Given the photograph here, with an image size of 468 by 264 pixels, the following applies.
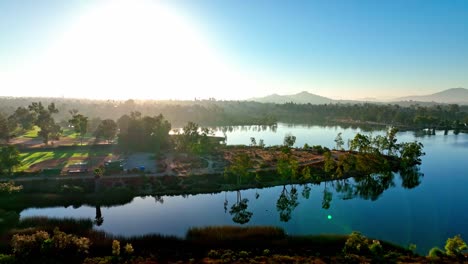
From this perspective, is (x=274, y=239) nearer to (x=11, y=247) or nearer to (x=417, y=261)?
(x=417, y=261)

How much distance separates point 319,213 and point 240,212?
13.8 metres

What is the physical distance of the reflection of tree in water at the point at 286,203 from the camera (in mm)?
51125

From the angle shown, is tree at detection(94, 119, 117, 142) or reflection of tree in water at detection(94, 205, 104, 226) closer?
reflection of tree in water at detection(94, 205, 104, 226)

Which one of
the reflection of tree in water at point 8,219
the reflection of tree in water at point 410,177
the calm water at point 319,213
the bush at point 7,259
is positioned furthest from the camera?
the reflection of tree in water at point 410,177

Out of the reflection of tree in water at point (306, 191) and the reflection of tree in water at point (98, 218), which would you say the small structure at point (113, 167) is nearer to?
the reflection of tree in water at point (98, 218)

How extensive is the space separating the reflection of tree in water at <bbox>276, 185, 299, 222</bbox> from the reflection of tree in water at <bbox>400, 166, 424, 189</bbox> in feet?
94.3

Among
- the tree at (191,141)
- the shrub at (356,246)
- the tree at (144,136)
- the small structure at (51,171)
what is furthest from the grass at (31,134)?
the shrub at (356,246)

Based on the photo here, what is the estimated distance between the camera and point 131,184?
2410 inches

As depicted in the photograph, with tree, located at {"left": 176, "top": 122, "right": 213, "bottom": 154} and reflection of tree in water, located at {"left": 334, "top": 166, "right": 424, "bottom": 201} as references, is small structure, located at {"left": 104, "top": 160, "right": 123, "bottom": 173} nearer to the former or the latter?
tree, located at {"left": 176, "top": 122, "right": 213, "bottom": 154}

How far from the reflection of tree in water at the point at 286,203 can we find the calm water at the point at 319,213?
53cm

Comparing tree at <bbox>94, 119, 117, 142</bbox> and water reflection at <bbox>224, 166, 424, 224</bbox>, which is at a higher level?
tree at <bbox>94, 119, 117, 142</bbox>

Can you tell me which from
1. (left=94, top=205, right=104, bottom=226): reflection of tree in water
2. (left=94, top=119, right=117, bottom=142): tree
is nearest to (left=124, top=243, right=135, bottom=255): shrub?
(left=94, top=205, right=104, bottom=226): reflection of tree in water

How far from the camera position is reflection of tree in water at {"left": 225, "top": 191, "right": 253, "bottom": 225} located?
48.4m

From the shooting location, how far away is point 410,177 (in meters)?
77.2
